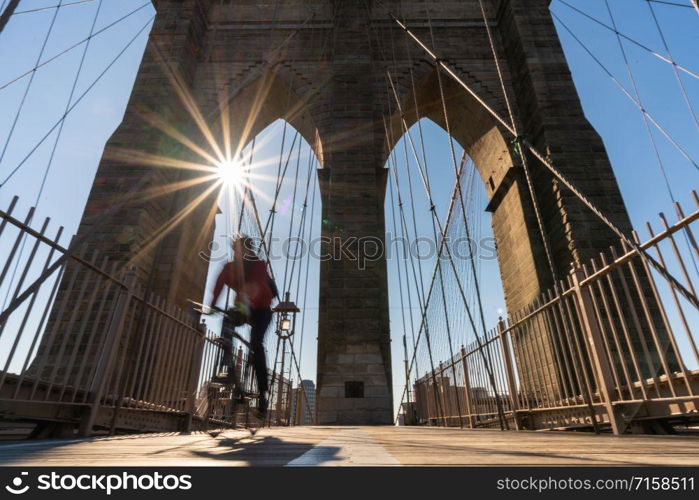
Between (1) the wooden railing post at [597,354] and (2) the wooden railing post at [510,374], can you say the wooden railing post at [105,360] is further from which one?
(2) the wooden railing post at [510,374]

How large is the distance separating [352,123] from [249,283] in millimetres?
7454

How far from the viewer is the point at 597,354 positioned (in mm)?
2838

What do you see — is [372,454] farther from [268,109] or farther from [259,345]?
[268,109]

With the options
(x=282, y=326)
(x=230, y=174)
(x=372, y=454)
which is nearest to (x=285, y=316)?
(x=282, y=326)

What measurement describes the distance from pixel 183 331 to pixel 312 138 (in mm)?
8426

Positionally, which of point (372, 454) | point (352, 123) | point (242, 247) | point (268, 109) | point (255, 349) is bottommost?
point (372, 454)

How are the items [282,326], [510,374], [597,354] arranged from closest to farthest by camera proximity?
[597,354] < [510,374] < [282,326]

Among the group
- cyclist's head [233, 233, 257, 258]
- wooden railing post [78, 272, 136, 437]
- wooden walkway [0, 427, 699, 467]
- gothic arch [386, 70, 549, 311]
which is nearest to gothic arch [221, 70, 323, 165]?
gothic arch [386, 70, 549, 311]

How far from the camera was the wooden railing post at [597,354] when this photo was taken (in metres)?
2.69

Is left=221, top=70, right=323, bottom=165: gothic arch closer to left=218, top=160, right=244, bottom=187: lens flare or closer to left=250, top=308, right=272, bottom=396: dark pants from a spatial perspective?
left=218, top=160, right=244, bottom=187: lens flare

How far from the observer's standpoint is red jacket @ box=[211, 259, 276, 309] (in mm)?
3320

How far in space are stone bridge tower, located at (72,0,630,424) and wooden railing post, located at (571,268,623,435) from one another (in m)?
4.66
